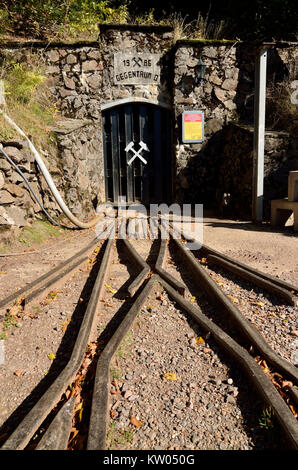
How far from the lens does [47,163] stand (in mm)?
7043

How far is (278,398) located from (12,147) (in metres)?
5.71

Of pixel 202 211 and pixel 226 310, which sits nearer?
pixel 226 310

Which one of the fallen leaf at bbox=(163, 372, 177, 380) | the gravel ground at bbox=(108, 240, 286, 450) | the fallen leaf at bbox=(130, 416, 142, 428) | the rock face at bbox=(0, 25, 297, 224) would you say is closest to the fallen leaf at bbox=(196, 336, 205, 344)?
the gravel ground at bbox=(108, 240, 286, 450)

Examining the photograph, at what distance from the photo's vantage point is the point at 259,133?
700 cm

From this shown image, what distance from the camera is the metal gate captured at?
9.45 metres

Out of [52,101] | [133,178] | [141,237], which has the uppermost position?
[52,101]

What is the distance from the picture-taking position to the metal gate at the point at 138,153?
9445 mm

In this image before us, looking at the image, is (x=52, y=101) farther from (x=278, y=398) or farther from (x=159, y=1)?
(x=278, y=398)

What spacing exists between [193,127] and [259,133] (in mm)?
2648

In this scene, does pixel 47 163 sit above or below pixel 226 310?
above

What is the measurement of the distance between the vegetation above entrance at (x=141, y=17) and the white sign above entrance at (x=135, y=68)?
1.13m

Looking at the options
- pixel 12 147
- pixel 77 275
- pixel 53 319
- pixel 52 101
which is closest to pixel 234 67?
pixel 52 101

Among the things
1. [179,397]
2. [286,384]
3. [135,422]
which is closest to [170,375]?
[179,397]

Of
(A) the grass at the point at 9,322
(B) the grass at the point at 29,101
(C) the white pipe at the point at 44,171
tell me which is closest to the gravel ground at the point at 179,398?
(A) the grass at the point at 9,322
